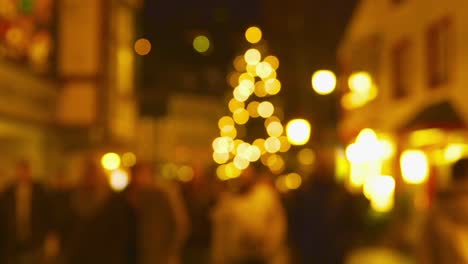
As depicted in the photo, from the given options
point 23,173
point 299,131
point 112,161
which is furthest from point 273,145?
point 23,173

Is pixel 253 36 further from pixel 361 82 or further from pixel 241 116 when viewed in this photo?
pixel 361 82

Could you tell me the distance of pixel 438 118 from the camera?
15469mm

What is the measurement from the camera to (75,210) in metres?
13.0

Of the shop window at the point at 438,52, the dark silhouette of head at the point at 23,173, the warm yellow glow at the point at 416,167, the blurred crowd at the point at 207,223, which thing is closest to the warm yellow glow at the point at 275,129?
the warm yellow glow at the point at 416,167

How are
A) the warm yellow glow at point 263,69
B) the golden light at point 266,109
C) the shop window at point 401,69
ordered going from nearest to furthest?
1. the shop window at point 401,69
2. the warm yellow glow at point 263,69
3. the golden light at point 266,109

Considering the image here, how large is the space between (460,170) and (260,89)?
7872cm

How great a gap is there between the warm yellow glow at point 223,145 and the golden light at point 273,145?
367 centimetres

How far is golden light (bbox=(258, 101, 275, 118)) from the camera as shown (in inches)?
3403

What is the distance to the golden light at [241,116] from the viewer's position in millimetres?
90562

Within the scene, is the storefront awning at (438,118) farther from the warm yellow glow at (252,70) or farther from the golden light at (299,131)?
the warm yellow glow at (252,70)

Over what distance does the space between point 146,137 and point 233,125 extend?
2024 inches

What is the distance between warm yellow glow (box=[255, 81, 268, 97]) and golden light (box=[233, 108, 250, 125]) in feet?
16.3

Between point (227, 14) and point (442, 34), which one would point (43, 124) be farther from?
point (227, 14)

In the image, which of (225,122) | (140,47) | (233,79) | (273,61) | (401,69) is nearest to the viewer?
(401,69)
